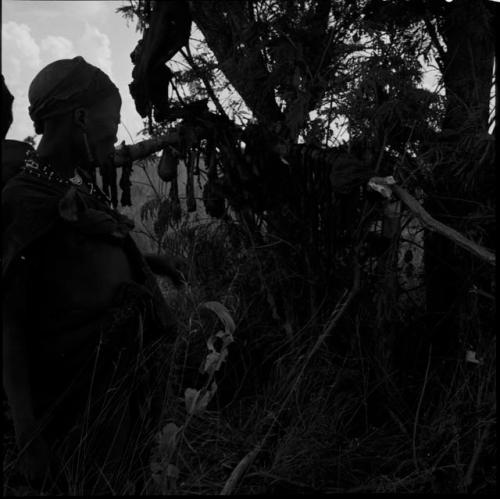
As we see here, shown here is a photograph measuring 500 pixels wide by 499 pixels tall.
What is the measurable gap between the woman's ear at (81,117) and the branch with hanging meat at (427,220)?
1196 millimetres

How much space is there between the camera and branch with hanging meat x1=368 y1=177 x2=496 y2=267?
2314 millimetres

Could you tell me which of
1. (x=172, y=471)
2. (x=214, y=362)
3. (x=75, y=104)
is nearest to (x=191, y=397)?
(x=214, y=362)

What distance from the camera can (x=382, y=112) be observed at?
2.96 m

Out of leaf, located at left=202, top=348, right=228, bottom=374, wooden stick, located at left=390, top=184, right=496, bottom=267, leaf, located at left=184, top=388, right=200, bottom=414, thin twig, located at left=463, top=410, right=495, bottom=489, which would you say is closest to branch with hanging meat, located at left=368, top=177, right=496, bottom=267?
wooden stick, located at left=390, top=184, right=496, bottom=267

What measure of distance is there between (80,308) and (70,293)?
0.05 metres

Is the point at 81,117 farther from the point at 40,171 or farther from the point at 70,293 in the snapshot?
the point at 70,293

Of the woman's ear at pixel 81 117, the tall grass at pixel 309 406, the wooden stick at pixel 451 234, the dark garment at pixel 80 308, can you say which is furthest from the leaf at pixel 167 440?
the wooden stick at pixel 451 234

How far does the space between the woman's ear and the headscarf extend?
0.01 meters

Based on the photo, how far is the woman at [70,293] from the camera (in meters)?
1.63

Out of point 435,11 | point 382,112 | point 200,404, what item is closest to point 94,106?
point 200,404

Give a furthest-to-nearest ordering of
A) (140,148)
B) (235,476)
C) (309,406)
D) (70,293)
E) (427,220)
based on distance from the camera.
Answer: (140,148) → (309,406) → (427,220) → (235,476) → (70,293)

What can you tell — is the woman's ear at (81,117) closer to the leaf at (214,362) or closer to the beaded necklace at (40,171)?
the beaded necklace at (40,171)

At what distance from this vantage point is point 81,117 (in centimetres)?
179

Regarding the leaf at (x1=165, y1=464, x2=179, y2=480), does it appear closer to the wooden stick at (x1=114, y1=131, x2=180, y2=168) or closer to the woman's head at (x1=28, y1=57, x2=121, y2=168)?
the woman's head at (x1=28, y1=57, x2=121, y2=168)
